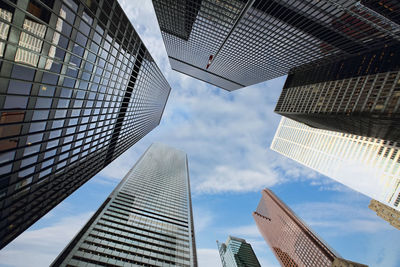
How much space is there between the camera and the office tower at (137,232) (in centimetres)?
4591

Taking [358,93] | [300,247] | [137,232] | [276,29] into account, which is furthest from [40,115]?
[300,247]

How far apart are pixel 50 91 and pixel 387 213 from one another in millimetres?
161085

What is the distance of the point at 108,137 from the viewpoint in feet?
167

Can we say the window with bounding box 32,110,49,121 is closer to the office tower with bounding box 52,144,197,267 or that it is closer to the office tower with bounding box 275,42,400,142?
the office tower with bounding box 52,144,197,267

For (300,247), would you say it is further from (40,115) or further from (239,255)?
(40,115)

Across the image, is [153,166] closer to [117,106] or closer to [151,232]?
[151,232]

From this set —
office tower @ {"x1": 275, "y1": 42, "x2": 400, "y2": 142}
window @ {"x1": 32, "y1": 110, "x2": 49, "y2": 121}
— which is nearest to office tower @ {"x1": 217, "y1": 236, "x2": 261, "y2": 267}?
office tower @ {"x1": 275, "y1": 42, "x2": 400, "y2": 142}

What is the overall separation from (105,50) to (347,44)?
87562 mm

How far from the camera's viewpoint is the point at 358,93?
63.1 m

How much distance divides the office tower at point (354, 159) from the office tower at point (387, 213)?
1036 centimetres

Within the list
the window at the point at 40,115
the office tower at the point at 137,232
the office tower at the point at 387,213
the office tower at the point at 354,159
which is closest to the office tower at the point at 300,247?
the office tower at the point at 387,213

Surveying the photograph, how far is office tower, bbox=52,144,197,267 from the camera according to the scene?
4591 centimetres

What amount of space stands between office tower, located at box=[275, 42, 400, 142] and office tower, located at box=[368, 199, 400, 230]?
6250 centimetres

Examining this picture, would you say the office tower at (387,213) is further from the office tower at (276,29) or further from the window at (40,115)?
the window at (40,115)
